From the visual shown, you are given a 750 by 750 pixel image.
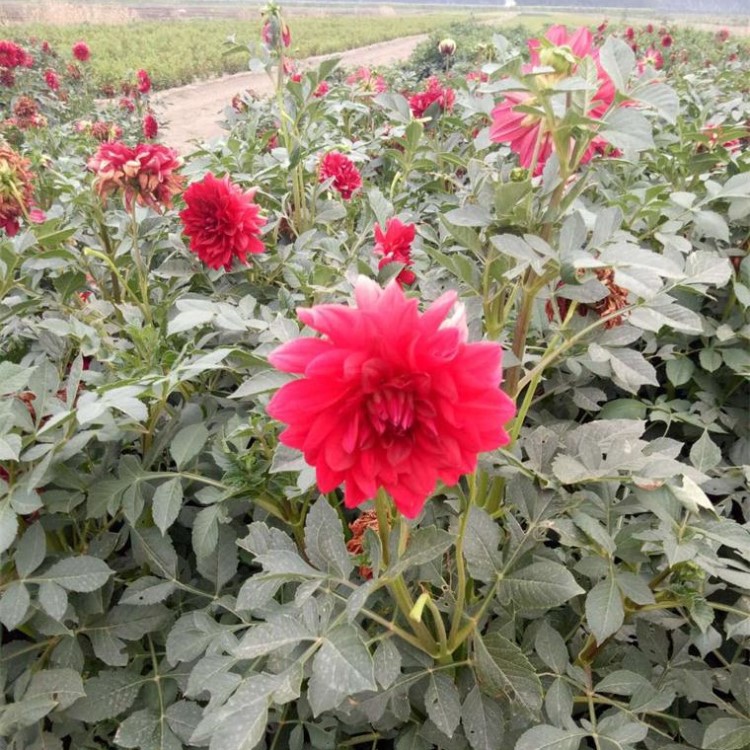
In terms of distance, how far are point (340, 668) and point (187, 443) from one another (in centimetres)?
40

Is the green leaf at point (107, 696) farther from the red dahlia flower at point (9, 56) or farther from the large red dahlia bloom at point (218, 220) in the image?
the red dahlia flower at point (9, 56)

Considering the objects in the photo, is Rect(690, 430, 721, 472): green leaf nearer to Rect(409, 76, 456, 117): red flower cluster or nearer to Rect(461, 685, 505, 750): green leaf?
Rect(461, 685, 505, 750): green leaf

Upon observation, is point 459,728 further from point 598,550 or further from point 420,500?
point 420,500

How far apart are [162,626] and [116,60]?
11.7 meters

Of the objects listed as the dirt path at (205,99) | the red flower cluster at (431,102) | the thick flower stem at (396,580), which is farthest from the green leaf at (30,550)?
the dirt path at (205,99)

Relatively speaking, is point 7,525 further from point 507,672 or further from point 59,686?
point 507,672

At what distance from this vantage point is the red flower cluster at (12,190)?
1.18 m

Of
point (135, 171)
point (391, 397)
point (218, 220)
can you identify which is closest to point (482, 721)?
point (391, 397)

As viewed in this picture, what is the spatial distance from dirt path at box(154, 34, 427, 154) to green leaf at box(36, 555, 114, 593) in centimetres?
511

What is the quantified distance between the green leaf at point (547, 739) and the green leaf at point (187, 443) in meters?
0.52

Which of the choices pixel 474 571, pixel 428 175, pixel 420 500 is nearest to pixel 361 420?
pixel 420 500

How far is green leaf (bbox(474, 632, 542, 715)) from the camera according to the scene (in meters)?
0.63

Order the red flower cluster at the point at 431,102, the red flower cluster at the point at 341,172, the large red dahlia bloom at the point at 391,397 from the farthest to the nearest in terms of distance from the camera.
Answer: the red flower cluster at the point at 431,102 → the red flower cluster at the point at 341,172 → the large red dahlia bloom at the point at 391,397

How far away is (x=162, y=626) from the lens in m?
0.84
